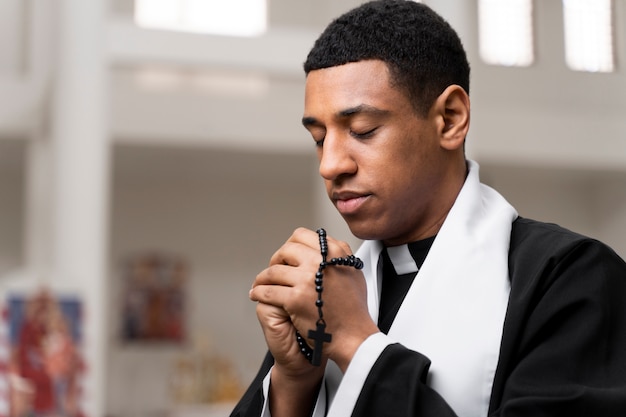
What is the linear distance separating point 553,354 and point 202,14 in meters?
9.12

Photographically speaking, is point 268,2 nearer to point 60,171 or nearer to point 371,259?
point 60,171

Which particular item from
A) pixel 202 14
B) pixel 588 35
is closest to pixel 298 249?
pixel 202 14

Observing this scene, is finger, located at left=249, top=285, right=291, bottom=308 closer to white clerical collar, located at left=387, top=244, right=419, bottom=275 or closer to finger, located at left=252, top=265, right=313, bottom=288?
finger, located at left=252, top=265, right=313, bottom=288

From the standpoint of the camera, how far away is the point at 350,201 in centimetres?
151

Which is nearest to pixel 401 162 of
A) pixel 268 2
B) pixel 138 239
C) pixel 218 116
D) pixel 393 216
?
pixel 393 216

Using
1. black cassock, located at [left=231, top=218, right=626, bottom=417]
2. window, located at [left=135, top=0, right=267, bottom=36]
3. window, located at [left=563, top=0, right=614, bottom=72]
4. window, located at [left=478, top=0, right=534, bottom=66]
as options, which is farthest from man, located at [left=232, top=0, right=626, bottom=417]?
window, located at [left=478, top=0, right=534, bottom=66]

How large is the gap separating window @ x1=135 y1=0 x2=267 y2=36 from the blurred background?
24mm

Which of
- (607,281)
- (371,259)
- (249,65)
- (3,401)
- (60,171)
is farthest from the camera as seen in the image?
(249,65)

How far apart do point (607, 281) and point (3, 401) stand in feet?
21.6

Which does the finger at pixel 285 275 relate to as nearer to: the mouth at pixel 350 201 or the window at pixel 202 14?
the mouth at pixel 350 201

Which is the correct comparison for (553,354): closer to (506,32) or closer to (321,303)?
(321,303)

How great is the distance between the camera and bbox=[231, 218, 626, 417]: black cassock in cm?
126

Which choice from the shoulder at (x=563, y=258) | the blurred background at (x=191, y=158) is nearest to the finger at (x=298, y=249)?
the shoulder at (x=563, y=258)

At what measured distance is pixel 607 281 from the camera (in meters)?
1.37
